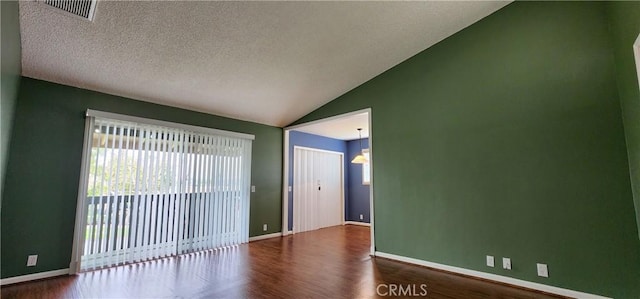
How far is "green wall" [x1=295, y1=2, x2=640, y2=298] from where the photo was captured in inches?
109

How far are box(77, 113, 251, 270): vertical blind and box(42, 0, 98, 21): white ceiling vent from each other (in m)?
1.65

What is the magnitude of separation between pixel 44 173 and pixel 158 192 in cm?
130

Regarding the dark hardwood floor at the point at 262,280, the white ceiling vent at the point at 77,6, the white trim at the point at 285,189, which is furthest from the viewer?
the white trim at the point at 285,189

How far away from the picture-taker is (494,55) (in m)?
3.54

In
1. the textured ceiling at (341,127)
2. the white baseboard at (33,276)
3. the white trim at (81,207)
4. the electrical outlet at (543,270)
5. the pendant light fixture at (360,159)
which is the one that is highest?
the textured ceiling at (341,127)

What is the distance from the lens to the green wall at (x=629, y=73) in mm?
2283

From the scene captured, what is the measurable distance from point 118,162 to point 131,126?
55 cm

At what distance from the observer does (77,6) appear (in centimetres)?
255

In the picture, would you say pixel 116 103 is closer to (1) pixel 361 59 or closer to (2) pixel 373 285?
(1) pixel 361 59

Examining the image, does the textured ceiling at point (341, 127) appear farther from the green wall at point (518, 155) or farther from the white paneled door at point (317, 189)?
the green wall at point (518, 155)

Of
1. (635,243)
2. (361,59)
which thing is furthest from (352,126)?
(635,243)

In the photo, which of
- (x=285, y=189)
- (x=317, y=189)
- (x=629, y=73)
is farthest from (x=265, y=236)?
(x=629, y=73)

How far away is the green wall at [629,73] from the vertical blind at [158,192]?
5257 mm

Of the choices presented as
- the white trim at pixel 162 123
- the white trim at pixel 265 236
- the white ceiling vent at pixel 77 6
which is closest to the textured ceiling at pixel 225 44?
the white ceiling vent at pixel 77 6
